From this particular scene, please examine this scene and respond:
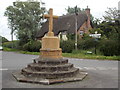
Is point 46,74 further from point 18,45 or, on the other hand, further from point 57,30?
point 18,45

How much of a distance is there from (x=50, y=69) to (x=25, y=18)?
35666 mm

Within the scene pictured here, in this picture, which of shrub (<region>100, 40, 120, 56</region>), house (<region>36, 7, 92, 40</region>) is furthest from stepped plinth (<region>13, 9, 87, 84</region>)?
house (<region>36, 7, 92, 40</region>)

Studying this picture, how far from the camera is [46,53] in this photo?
9250 mm

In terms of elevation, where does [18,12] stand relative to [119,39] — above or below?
above

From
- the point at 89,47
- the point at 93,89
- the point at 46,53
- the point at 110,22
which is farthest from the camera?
the point at 110,22

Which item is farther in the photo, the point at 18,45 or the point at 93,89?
the point at 18,45

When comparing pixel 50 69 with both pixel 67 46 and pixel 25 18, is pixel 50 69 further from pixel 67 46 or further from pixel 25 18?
pixel 25 18

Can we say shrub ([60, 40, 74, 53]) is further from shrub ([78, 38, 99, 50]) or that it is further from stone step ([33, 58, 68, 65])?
stone step ([33, 58, 68, 65])

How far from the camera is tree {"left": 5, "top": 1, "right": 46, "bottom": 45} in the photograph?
140 ft

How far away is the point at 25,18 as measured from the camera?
42.6 m

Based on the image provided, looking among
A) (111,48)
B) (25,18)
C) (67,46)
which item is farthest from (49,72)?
Answer: (25,18)

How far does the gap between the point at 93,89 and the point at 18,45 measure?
145 ft

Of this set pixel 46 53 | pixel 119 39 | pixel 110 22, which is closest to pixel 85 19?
pixel 110 22

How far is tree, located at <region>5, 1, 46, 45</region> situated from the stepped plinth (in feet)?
110
